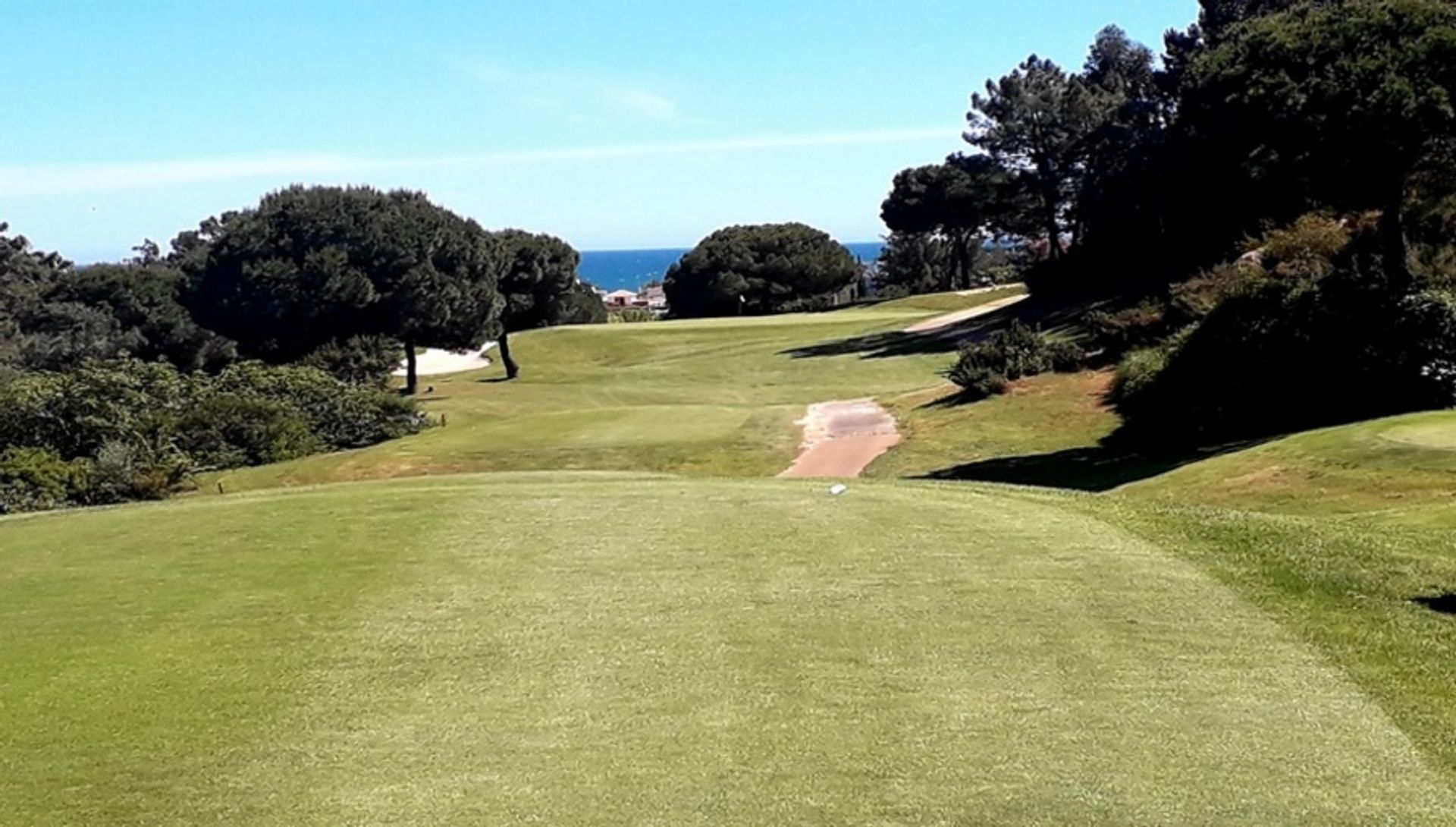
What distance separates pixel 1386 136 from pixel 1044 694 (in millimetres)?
19039

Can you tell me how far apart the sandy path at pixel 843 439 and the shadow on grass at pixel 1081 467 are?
256 centimetres

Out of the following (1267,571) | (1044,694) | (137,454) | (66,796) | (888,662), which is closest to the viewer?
(66,796)

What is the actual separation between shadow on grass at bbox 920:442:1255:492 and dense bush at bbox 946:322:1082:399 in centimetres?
726

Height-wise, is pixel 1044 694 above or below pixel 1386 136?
below

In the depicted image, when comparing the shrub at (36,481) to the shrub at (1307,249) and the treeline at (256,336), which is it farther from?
the shrub at (1307,249)

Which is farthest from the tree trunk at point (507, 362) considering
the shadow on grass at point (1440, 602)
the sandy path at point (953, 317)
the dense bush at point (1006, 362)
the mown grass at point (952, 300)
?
the shadow on grass at point (1440, 602)

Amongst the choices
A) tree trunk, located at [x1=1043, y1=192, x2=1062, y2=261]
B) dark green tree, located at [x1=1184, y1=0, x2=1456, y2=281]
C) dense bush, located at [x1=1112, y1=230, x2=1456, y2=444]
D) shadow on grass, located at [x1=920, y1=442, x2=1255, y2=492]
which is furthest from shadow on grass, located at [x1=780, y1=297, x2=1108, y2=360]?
shadow on grass, located at [x1=920, y1=442, x2=1255, y2=492]

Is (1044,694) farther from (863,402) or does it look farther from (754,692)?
(863,402)

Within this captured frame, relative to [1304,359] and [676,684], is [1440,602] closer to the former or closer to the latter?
[676,684]

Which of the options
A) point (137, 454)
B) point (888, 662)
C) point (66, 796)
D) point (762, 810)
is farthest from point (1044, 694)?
point (137, 454)

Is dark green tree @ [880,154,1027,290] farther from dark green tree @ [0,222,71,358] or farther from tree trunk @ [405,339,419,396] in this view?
dark green tree @ [0,222,71,358]

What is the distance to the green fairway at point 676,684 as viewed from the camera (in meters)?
6.54

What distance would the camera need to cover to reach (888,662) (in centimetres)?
846

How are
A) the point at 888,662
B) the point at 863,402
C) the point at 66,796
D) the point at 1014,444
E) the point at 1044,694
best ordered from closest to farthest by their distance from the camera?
the point at 66,796 → the point at 1044,694 → the point at 888,662 → the point at 1014,444 → the point at 863,402
